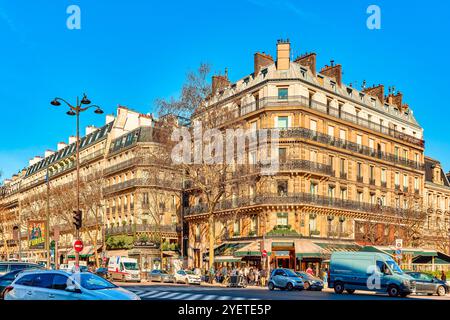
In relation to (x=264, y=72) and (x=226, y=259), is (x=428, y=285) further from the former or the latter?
(x=264, y=72)

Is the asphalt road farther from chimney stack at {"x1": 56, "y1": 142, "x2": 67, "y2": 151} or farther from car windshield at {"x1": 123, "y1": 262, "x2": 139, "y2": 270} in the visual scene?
chimney stack at {"x1": 56, "y1": 142, "x2": 67, "y2": 151}

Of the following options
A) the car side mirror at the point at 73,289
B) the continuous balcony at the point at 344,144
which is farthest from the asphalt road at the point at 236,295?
the continuous balcony at the point at 344,144

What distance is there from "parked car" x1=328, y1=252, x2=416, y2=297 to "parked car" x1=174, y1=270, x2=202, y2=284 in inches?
450

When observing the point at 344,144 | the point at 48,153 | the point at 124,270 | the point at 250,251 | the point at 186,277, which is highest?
the point at 48,153

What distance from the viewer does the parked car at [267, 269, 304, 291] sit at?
27.4 meters

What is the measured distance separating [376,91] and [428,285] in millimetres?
32993

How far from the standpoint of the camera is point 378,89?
53.8 metres

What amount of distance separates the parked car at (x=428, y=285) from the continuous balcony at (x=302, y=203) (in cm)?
1663

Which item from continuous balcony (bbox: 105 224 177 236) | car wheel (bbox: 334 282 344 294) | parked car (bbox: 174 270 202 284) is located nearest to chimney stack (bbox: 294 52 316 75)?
parked car (bbox: 174 270 202 284)

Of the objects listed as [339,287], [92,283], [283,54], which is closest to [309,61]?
[283,54]

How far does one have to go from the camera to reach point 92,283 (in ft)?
36.7
